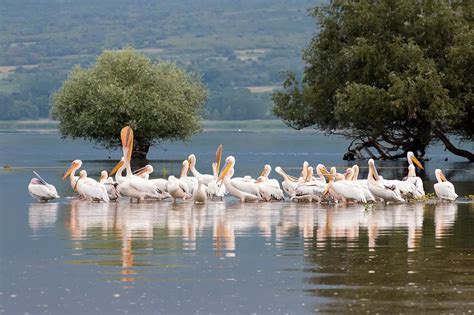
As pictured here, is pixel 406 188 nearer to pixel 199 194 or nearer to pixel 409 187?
pixel 409 187

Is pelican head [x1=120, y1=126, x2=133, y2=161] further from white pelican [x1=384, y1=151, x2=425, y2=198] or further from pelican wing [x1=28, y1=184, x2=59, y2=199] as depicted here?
white pelican [x1=384, y1=151, x2=425, y2=198]

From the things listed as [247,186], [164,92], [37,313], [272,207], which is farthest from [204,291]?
[164,92]

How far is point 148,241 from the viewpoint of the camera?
22266 mm

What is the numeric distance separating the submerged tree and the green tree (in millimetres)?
10199

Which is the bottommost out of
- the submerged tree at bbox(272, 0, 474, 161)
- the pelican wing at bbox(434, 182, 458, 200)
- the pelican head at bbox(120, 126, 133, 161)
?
the pelican wing at bbox(434, 182, 458, 200)

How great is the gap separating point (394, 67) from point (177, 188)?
2150 cm

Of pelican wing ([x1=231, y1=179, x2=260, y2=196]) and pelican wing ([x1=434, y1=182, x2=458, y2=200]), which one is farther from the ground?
pelican wing ([x1=231, y1=179, x2=260, y2=196])

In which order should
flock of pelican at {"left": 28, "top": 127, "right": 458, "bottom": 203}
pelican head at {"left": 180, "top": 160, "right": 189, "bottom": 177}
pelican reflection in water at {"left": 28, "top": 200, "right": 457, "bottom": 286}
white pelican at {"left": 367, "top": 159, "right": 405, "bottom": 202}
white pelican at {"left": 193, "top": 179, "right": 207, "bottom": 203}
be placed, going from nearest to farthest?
pelican reflection in water at {"left": 28, "top": 200, "right": 457, "bottom": 286} → white pelican at {"left": 367, "top": 159, "right": 405, "bottom": 202} → flock of pelican at {"left": 28, "top": 127, "right": 458, "bottom": 203} → white pelican at {"left": 193, "top": 179, "right": 207, "bottom": 203} → pelican head at {"left": 180, "top": 160, "right": 189, "bottom": 177}

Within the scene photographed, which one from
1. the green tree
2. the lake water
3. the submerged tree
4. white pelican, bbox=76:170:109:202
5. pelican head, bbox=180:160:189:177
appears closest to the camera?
the lake water

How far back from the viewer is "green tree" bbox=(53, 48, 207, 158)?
6456 centimetres

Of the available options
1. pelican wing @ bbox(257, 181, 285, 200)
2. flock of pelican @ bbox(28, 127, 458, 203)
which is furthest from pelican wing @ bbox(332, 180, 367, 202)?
pelican wing @ bbox(257, 181, 285, 200)

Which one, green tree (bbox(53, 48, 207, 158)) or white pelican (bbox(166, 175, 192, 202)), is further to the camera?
green tree (bbox(53, 48, 207, 158))

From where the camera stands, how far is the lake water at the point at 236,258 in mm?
15758

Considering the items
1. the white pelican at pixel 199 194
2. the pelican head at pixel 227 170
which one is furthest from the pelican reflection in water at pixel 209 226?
the pelican head at pixel 227 170
